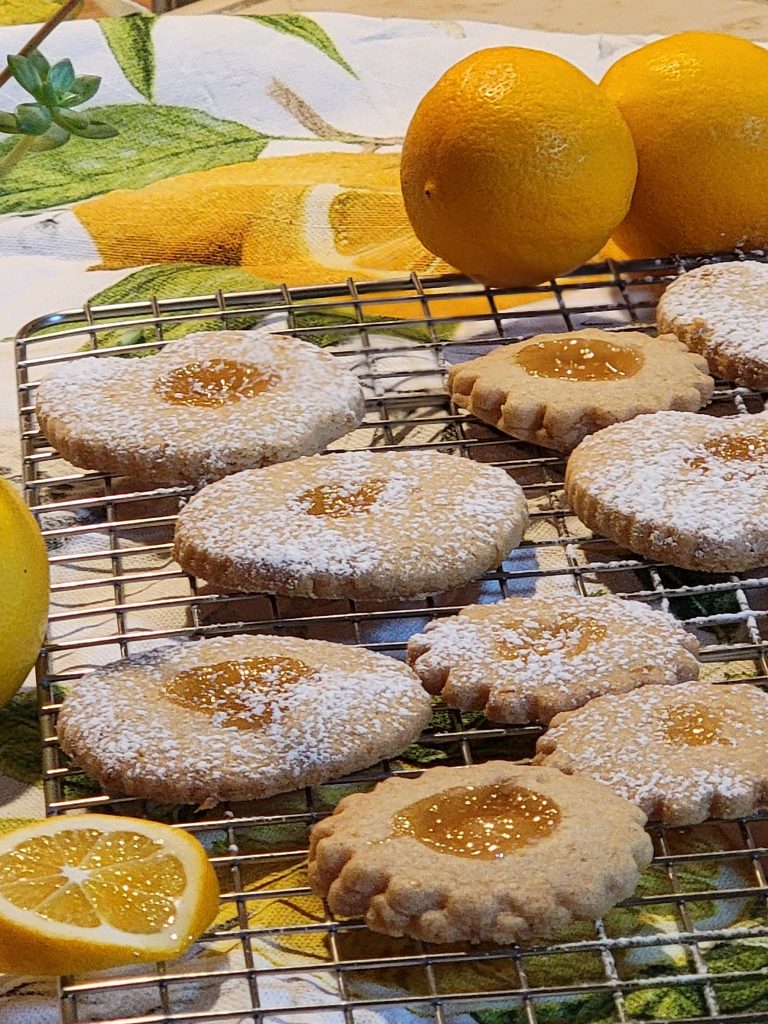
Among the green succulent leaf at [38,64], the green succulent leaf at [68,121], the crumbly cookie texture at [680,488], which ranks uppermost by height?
the green succulent leaf at [38,64]

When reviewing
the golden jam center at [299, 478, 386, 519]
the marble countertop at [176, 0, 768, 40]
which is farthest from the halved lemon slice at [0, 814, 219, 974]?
the marble countertop at [176, 0, 768, 40]

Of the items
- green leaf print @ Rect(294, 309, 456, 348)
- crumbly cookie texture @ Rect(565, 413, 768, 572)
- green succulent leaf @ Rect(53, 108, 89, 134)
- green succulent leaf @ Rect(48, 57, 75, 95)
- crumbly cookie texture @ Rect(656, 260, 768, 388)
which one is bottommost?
green leaf print @ Rect(294, 309, 456, 348)

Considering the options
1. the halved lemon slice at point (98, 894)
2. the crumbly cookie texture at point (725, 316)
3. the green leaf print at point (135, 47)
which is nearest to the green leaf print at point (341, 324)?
the crumbly cookie texture at point (725, 316)

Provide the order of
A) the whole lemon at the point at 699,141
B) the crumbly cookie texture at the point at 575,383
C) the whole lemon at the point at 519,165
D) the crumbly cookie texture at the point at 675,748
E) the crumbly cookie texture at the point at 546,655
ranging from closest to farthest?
1. the crumbly cookie texture at the point at 675,748
2. the crumbly cookie texture at the point at 546,655
3. the crumbly cookie texture at the point at 575,383
4. the whole lemon at the point at 519,165
5. the whole lemon at the point at 699,141

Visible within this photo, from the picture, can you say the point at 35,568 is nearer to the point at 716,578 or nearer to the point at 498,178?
the point at 716,578

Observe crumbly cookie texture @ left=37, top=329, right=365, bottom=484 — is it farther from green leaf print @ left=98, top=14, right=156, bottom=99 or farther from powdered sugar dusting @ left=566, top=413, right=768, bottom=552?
green leaf print @ left=98, top=14, right=156, bottom=99

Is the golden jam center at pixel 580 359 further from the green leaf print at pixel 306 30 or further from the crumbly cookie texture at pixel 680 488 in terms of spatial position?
the green leaf print at pixel 306 30

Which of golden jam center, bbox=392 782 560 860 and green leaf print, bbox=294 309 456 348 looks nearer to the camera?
golden jam center, bbox=392 782 560 860
